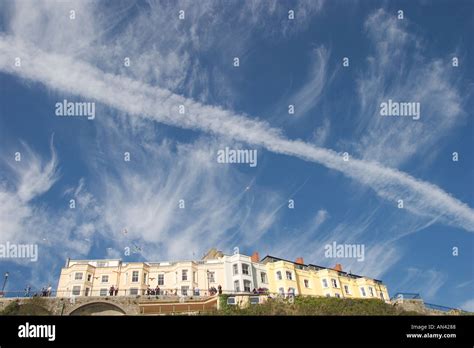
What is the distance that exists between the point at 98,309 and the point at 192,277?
23697 mm

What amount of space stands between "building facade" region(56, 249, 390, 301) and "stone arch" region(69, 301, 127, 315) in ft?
51.4

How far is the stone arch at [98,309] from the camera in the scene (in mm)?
49125

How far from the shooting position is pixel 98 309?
49500 mm

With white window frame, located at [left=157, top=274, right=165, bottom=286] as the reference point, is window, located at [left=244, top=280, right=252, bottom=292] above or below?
below

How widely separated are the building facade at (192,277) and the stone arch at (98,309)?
1568 cm

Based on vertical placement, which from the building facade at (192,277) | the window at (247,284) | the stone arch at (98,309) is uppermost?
the building facade at (192,277)

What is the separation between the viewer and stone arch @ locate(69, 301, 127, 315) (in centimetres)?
4912

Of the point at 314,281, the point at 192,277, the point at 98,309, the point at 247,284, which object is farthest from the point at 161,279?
the point at 314,281

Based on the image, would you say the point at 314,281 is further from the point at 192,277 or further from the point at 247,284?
the point at 192,277

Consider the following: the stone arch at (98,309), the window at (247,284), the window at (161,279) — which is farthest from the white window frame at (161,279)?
the stone arch at (98,309)

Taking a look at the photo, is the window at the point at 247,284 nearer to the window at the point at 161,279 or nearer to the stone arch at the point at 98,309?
the window at the point at 161,279

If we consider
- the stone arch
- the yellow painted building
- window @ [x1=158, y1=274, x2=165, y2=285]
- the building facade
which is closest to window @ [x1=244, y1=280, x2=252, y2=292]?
the building facade

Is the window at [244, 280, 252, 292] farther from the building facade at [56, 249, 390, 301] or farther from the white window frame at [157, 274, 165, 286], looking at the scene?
the white window frame at [157, 274, 165, 286]
